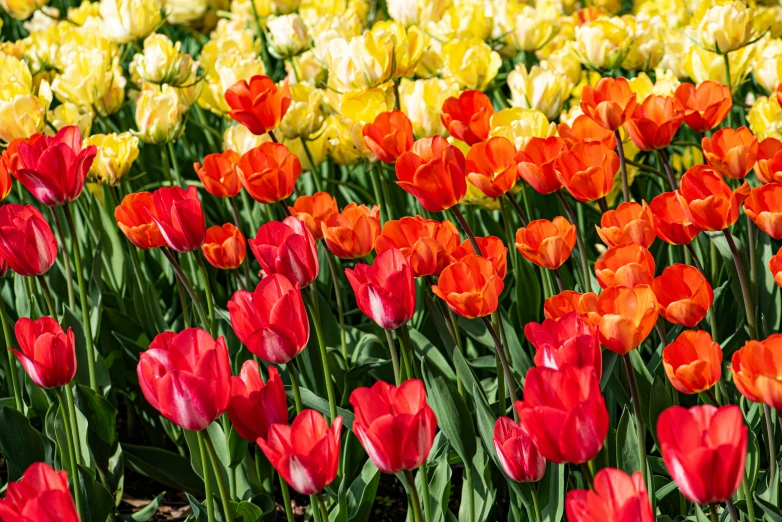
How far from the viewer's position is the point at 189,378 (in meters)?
1.07

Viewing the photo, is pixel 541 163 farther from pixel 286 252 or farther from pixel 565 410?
pixel 565 410

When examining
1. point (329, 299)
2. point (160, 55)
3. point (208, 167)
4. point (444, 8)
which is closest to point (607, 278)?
point (208, 167)

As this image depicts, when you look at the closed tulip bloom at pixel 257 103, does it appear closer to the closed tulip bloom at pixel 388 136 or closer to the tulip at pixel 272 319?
the closed tulip bloom at pixel 388 136

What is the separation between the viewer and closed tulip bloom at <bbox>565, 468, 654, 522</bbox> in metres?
0.89

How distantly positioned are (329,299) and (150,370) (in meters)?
1.33

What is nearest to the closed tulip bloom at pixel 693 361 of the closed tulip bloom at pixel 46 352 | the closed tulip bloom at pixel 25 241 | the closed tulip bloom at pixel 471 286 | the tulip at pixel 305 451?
the closed tulip bloom at pixel 471 286

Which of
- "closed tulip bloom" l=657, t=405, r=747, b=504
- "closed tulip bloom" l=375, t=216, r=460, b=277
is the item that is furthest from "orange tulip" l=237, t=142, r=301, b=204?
"closed tulip bloom" l=657, t=405, r=747, b=504

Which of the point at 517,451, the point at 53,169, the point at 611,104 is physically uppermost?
the point at 53,169

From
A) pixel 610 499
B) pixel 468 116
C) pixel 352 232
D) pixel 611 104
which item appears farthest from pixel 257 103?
pixel 610 499

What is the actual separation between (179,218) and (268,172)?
25 cm

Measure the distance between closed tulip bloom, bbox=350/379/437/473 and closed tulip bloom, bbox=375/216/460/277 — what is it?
40 centimetres

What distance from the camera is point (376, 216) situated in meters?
1.61

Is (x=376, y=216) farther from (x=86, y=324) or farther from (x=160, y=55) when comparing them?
(x=160, y=55)

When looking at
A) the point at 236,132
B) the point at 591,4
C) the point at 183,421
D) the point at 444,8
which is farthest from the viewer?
the point at 591,4
